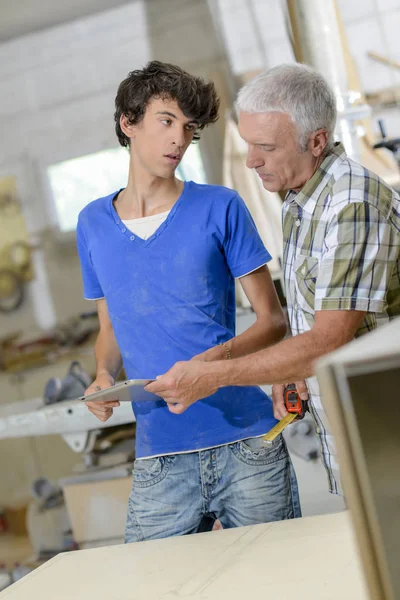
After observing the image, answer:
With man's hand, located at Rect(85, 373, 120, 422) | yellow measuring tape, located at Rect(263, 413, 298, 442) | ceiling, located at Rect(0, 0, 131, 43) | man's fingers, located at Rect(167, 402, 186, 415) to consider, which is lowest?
yellow measuring tape, located at Rect(263, 413, 298, 442)

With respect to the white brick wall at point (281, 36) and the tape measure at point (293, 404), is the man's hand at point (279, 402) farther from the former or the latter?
the white brick wall at point (281, 36)

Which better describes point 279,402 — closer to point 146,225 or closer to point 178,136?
point 146,225

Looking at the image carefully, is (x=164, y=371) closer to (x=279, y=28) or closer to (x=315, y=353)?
(x=315, y=353)

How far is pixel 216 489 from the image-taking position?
1490mm

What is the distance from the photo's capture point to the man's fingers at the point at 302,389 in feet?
4.88

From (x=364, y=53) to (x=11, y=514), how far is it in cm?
339

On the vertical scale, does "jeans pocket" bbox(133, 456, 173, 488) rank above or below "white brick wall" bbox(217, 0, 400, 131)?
below

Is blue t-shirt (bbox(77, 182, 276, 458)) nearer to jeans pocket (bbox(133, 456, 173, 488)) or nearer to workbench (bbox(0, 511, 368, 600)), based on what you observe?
jeans pocket (bbox(133, 456, 173, 488))

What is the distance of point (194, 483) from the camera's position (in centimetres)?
150

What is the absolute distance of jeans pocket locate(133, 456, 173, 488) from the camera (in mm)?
1514

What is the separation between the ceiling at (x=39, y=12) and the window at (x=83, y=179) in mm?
868

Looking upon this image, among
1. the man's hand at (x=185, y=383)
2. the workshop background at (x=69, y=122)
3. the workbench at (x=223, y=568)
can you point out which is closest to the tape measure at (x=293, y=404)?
the man's hand at (x=185, y=383)

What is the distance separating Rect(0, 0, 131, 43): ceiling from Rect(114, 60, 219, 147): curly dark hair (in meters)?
3.42

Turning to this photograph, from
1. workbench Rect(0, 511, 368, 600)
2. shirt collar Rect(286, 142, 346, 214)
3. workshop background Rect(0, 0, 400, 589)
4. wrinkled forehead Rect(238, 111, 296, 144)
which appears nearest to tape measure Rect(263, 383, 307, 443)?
workbench Rect(0, 511, 368, 600)
